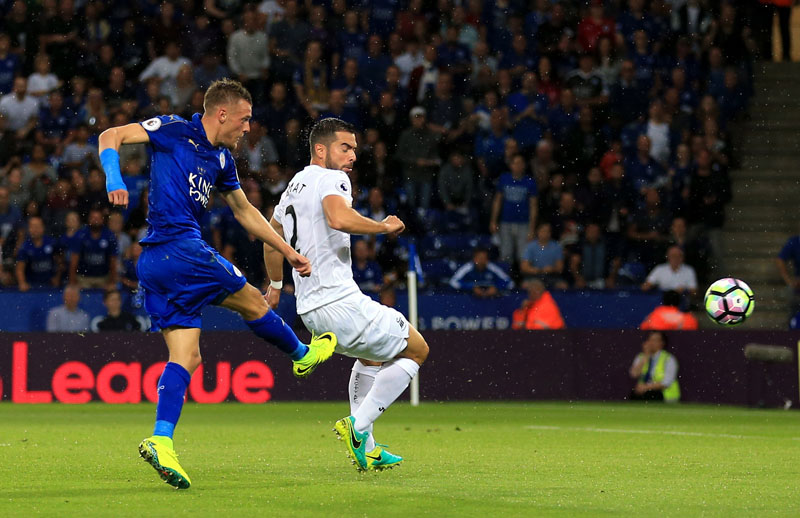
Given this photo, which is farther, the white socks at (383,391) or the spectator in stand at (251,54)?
the spectator in stand at (251,54)

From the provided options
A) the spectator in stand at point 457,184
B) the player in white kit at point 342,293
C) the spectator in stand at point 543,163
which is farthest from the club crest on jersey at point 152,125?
the spectator in stand at point 543,163

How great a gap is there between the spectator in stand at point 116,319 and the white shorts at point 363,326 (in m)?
8.78

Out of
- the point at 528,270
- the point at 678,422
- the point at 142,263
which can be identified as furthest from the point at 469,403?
the point at 142,263

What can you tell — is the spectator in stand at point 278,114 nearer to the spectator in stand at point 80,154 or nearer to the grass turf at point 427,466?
the spectator in stand at point 80,154

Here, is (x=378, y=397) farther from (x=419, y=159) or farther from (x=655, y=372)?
(x=419, y=159)

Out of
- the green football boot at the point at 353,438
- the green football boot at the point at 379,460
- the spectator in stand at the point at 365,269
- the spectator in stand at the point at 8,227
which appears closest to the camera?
the green football boot at the point at 353,438

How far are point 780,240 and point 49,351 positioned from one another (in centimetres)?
1037

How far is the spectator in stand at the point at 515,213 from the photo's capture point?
58.2 ft

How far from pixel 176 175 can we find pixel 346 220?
3.34 feet

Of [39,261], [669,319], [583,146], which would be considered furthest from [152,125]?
[583,146]

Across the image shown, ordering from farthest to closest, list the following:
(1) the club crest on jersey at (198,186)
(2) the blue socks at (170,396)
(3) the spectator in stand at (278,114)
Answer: (3) the spectator in stand at (278,114) < (1) the club crest on jersey at (198,186) < (2) the blue socks at (170,396)

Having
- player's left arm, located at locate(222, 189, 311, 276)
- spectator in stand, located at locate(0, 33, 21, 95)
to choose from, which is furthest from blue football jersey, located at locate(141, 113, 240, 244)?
spectator in stand, located at locate(0, 33, 21, 95)

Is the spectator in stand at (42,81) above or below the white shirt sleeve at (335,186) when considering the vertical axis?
above

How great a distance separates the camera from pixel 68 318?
1639cm
